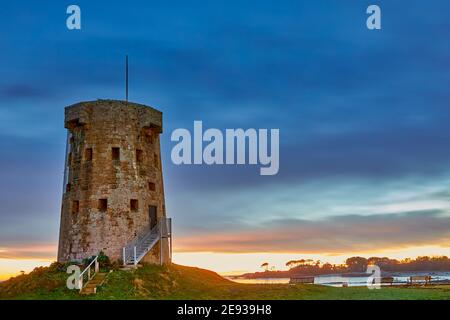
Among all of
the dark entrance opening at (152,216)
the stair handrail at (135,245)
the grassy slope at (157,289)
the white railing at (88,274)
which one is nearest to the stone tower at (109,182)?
the dark entrance opening at (152,216)

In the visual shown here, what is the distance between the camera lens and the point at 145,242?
128 feet

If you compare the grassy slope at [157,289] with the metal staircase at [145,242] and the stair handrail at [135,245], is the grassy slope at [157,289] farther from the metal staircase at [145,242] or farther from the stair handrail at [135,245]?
the stair handrail at [135,245]

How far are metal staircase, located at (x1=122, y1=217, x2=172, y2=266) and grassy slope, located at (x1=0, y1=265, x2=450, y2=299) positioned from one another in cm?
106

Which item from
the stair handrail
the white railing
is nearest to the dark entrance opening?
the stair handrail

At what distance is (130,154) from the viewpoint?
39969mm

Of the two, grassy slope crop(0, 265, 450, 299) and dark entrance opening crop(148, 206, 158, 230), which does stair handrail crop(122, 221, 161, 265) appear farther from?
grassy slope crop(0, 265, 450, 299)

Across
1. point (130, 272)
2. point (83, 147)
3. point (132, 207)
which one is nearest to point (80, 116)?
point (83, 147)

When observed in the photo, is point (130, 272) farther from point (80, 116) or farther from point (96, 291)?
point (80, 116)

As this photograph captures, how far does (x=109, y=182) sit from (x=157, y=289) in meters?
8.29

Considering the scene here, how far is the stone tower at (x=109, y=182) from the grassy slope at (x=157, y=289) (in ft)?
8.40

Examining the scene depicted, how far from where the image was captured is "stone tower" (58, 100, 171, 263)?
3872 cm

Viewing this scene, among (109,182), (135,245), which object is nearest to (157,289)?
(135,245)

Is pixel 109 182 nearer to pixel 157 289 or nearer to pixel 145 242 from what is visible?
pixel 145 242
